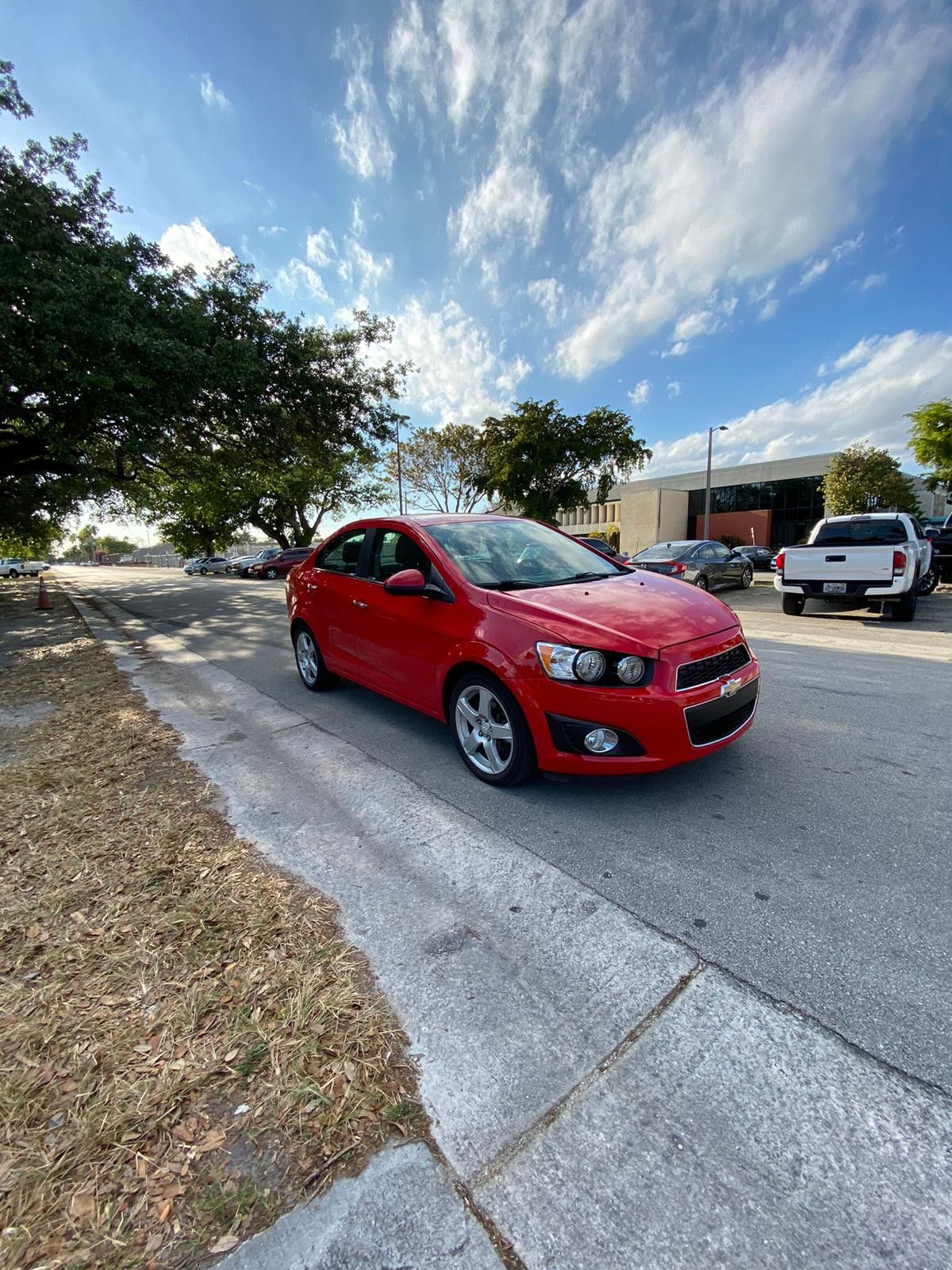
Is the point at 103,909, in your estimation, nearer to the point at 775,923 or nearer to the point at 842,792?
the point at 775,923

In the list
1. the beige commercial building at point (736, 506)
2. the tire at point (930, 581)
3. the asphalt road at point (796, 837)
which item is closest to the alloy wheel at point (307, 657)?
→ the asphalt road at point (796, 837)

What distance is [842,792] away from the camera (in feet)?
10.1

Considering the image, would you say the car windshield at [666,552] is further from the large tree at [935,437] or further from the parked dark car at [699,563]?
the large tree at [935,437]

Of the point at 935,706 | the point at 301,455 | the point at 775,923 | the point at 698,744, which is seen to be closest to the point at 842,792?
the point at 698,744

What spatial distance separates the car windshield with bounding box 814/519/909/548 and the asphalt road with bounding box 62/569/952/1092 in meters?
4.72

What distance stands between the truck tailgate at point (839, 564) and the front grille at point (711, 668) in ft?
24.5

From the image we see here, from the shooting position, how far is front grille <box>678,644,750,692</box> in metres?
2.82

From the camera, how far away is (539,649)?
2.84 metres

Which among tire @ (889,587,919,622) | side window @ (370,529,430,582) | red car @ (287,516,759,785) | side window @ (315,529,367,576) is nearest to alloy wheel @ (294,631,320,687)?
side window @ (315,529,367,576)

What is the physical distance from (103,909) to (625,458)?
31.5m

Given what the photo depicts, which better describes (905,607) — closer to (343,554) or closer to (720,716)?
(720,716)

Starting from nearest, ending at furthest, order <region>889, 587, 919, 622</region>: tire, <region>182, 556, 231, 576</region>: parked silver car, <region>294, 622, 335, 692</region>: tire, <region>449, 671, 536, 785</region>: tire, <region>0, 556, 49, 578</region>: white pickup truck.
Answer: <region>449, 671, 536, 785</region>: tire
<region>294, 622, 335, 692</region>: tire
<region>889, 587, 919, 622</region>: tire
<region>182, 556, 231, 576</region>: parked silver car
<region>0, 556, 49, 578</region>: white pickup truck

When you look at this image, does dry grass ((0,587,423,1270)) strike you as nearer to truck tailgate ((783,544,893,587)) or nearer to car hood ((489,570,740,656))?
car hood ((489,570,740,656))

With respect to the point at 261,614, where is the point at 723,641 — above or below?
above
